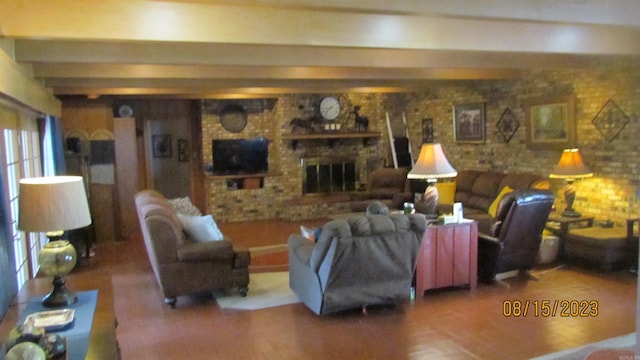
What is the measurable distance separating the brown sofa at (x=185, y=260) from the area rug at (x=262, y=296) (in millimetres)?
149

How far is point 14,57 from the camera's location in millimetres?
3969

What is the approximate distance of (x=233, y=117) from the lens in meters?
10.1

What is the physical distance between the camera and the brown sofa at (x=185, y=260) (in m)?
4.98

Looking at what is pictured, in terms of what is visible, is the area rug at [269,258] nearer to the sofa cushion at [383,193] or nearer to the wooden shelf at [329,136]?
the sofa cushion at [383,193]

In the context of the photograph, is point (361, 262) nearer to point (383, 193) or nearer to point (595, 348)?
point (595, 348)

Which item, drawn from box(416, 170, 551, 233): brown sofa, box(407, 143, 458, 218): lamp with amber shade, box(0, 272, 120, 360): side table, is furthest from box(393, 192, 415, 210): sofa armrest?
box(0, 272, 120, 360): side table

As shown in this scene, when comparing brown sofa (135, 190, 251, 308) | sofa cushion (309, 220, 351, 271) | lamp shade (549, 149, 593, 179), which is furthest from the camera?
lamp shade (549, 149, 593, 179)

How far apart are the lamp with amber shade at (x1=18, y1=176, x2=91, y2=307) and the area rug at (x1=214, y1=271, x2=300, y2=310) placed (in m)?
2.14

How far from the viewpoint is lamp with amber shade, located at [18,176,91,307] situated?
9.44 ft

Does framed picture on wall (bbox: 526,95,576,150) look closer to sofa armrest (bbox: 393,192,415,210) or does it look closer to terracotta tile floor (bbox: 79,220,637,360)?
terracotta tile floor (bbox: 79,220,637,360)

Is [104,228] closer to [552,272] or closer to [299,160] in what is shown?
[299,160]

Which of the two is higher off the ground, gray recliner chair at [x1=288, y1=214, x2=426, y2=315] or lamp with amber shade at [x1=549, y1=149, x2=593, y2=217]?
lamp with amber shade at [x1=549, y1=149, x2=593, y2=217]

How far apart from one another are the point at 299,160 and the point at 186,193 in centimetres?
248
